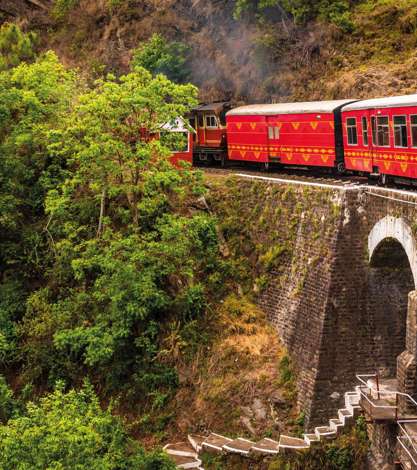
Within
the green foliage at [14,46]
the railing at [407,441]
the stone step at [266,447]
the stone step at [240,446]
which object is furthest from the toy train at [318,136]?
A: the green foliage at [14,46]

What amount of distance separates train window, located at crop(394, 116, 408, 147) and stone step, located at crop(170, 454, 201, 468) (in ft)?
28.7

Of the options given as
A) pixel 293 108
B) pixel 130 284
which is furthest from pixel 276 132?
pixel 130 284

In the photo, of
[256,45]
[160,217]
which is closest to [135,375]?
[160,217]

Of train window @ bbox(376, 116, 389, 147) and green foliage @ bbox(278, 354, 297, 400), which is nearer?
green foliage @ bbox(278, 354, 297, 400)

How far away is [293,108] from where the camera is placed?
95.9ft

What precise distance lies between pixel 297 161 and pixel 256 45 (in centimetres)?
1284

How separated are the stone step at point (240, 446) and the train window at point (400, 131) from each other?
307 inches

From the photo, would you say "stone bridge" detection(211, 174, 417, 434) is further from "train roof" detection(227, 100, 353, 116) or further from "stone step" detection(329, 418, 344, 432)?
"train roof" detection(227, 100, 353, 116)

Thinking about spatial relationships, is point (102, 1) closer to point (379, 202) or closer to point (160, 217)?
point (160, 217)

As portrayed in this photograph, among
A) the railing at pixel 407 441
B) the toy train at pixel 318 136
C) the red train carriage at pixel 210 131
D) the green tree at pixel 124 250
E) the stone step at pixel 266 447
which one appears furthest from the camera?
the red train carriage at pixel 210 131

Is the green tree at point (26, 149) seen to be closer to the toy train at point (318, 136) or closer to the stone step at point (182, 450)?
the toy train at point (318, 136)

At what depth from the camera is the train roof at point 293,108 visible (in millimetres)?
27514

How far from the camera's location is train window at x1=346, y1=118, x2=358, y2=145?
26.2 m

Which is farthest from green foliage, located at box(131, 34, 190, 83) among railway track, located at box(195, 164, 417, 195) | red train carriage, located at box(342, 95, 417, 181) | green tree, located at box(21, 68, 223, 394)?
red train carriage, located at box(342, 95, 417, 181)
